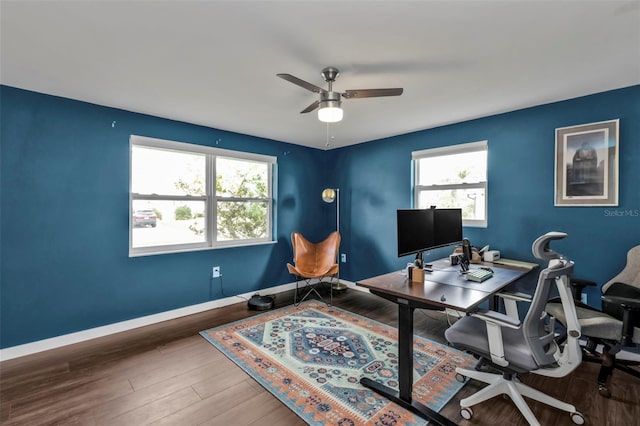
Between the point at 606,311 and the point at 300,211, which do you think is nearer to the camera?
the point at 606,311

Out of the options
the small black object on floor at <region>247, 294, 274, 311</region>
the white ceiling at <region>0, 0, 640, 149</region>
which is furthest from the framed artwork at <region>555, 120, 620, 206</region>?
the small black object on floor at <region>247, 294, 274, 311</region>

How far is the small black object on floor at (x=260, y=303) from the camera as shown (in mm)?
3688

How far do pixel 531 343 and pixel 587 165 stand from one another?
6.85ft

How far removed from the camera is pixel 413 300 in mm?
1855

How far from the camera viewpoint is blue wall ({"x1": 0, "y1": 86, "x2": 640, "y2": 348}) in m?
2.55

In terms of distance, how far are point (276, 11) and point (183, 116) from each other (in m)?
2.24

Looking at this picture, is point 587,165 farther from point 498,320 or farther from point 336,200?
point 336,200

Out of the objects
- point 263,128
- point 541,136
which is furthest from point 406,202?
point 263,128

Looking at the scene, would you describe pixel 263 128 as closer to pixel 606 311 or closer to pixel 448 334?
pixel 448 334

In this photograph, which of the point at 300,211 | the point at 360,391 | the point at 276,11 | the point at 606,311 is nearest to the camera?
the point at 276,11

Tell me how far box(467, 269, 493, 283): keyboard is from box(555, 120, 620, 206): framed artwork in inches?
48.4

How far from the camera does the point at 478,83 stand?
2.47m

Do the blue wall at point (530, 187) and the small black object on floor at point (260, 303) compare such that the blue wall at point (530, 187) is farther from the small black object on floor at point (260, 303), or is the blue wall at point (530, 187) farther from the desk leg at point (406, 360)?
the desk leg at point (406, 360)

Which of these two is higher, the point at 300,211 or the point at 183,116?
the point at 183,116
